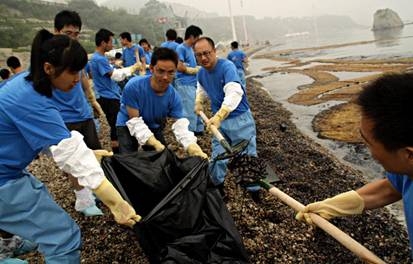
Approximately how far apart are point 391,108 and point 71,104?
3316mm

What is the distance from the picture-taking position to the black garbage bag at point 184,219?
1.98 metres

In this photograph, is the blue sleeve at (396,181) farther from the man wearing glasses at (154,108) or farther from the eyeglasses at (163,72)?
the eyeglasses at (163,72)

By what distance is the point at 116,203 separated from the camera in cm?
206

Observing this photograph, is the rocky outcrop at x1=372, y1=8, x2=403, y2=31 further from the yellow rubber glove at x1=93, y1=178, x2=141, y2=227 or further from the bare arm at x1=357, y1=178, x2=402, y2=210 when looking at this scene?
the yellow rubber glove at x1=93, y1=178, x2=141, y2=227

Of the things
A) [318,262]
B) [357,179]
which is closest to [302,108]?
[357,179]

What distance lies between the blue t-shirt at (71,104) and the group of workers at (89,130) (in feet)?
0.04

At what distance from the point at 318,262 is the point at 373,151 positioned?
1.88 meters

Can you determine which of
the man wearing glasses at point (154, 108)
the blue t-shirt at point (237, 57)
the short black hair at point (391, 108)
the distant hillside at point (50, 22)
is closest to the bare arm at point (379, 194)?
the short black hair at point (391, 108)

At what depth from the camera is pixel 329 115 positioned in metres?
8.78

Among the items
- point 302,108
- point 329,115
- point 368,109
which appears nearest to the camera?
point 368,109

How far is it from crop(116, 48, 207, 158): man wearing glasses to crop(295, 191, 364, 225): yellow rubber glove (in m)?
1.31

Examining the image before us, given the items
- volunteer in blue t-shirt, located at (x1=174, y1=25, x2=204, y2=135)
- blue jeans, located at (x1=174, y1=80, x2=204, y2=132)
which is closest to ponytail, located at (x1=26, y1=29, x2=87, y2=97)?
volunteer in blue t-shirt, located at (x1=174, y1=25, x2=204, y2=135)

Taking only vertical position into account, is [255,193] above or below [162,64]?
below

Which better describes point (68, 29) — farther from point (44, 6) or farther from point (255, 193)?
point (44, 6)
